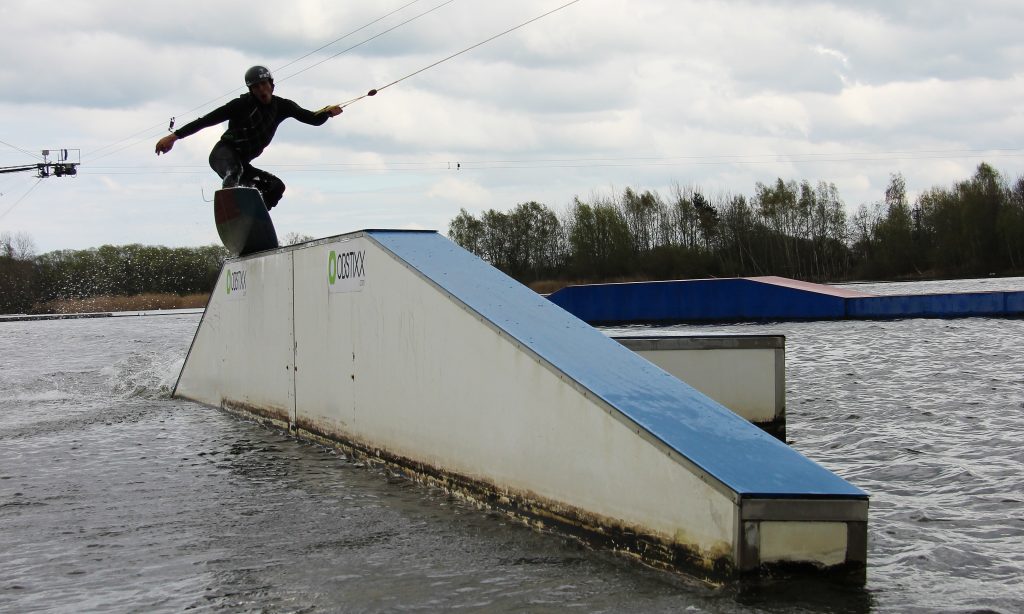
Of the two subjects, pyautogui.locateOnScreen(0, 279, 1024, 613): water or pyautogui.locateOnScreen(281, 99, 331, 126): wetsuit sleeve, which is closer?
pyautogui.locateOnScreen(0, 279, 1024, 613): water

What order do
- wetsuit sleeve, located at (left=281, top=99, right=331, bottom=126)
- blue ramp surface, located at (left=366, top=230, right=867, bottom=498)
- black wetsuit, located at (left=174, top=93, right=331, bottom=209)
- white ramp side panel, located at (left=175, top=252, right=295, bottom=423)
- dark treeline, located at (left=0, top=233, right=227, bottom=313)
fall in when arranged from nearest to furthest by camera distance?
blue ramp surface, located at (left=366, top=230, right=867, bottom=498)
white ramp side panel, located at (left=175, top=252, right=295, bottom=423)
black wetsuit, located at (left=174, top=93, right=331, bottom=209)
wetsuit sleeve, located at (left=281, top=99, right=331, bottom=126)
dark treeline, located at (left=0, top=233, right=227, bottom=313)

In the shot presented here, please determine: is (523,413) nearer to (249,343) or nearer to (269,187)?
(249,343)

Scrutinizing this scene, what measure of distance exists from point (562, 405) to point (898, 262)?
82.5 meters

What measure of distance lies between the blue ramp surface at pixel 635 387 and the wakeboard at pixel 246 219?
3.38 meters

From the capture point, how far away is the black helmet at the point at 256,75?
31.9ft

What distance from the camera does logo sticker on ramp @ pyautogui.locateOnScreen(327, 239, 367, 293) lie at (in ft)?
23.3

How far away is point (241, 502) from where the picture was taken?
5.80m

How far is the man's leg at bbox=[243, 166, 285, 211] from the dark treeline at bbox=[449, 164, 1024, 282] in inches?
2623

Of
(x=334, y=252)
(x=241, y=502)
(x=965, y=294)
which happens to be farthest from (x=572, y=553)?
(x=965, y=294)

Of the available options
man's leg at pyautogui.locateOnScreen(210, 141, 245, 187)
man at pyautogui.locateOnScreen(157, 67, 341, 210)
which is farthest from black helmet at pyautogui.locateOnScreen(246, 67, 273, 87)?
man's leg at pyautogui.locateOnScreen(210, 141, 245, 187)

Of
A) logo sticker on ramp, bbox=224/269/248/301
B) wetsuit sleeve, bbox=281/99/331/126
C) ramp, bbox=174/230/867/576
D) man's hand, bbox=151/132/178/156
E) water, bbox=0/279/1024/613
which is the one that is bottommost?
water, bbox=0/279/1024/613

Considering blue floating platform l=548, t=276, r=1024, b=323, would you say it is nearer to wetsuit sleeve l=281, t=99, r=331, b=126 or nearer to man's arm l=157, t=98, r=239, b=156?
wetsuit sleeve l=281, t=99, r=331, b=126

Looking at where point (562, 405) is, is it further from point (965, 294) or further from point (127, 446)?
point (965, 294)

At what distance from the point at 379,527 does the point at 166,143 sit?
6259 mm
